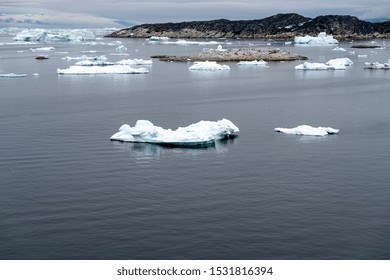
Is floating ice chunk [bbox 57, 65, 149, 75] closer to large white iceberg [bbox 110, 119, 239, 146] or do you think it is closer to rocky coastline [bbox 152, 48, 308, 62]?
rocky coastline [bbox 152, 48, 308, 62]

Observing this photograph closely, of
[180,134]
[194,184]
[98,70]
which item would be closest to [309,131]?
[180,134]

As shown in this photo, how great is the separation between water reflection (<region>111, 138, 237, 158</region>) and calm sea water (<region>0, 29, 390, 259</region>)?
12 centimetres

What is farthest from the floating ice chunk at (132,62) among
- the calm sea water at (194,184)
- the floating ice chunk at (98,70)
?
the calm sea water at (194,184)

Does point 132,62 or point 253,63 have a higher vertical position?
point 132,62

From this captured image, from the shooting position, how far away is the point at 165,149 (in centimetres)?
3291

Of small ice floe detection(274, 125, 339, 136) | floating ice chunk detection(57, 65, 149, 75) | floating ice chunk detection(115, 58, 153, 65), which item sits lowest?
small ice floe detection(274, 125, 339, 136)

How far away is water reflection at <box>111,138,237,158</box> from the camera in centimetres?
3207

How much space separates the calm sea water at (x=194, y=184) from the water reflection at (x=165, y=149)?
0.12 meters

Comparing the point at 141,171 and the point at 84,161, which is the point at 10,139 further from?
the point at 141,171

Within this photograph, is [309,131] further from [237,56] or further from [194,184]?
[237,56]

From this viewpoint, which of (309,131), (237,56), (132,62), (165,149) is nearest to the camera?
(165,149)

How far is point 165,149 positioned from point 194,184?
694 cm

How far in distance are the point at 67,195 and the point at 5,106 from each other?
27.4 metres

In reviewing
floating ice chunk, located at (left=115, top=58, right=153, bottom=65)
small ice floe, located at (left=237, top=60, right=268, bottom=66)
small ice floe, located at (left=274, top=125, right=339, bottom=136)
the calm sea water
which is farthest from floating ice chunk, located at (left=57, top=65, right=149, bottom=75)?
small ice floe, located at (left=274, top=125, right=339, bottom=136)
